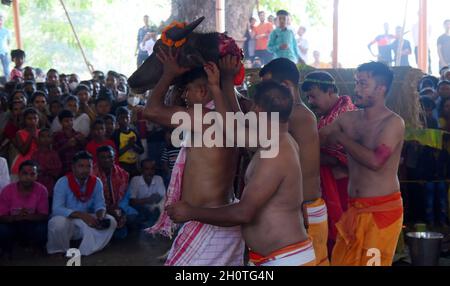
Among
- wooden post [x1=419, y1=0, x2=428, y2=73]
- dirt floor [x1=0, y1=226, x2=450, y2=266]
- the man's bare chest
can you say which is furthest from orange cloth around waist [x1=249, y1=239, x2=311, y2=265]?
wooden post [x1=419, y1=0, x2=428, y2=73]

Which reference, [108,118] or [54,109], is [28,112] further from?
[54,109]

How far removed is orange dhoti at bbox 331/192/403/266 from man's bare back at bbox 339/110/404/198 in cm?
6

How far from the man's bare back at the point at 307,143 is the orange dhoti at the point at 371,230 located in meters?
0.35

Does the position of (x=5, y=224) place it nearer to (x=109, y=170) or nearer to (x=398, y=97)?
(x=109, y=170)

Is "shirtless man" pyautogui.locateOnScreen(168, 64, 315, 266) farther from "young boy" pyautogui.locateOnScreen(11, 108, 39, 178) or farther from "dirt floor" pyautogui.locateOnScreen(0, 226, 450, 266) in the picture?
"young boy" pyautogui.locateOnScreen(11, 108, 39, 178)

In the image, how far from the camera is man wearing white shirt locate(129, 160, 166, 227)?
8.05 m

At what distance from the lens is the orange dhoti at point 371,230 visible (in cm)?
461

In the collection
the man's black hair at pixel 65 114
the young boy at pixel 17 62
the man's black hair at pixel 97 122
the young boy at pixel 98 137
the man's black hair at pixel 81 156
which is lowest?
the man's black hair at pixel 81 156

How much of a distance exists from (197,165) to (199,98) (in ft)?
1.18

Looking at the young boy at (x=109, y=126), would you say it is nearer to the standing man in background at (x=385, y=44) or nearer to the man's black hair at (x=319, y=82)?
the man's black hair at (x=319, y=82)

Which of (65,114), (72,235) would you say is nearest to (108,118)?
(65,114)

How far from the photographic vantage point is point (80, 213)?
7.32 meters

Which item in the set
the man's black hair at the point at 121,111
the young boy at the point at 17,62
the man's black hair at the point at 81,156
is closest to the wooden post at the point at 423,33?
the man's black hair at the point at 121,111

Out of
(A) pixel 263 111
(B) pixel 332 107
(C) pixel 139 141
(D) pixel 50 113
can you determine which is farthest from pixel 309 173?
(D) pixel 50 113
